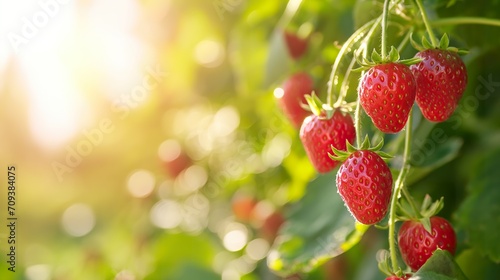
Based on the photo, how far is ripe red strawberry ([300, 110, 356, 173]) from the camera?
0.98 meters

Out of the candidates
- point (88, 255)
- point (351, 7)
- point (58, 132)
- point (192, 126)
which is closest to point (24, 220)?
point (58, 132)

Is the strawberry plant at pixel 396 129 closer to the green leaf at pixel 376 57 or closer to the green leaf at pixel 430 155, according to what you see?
the green leaf at pixel 376 57

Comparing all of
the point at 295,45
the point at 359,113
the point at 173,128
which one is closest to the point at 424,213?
the point at 359,113

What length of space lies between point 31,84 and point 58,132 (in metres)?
0.21

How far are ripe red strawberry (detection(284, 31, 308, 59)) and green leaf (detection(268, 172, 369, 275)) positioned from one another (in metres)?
0.24

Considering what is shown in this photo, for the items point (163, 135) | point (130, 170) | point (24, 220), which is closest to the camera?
point (163, 135)

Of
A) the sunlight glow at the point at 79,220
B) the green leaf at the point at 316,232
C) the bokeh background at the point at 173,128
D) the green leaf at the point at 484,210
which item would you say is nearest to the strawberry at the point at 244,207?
the bokeh background at the point at 173,128

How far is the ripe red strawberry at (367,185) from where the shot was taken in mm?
872

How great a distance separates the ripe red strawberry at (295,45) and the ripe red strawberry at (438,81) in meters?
0.55

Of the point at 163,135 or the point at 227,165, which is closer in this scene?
the point at 227,165

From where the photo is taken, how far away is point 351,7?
4.78ft

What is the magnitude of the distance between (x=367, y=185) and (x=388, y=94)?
0.35ft

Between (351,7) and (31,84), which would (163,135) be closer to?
(31,84)

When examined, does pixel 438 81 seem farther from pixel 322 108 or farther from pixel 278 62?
pixel 278 62
